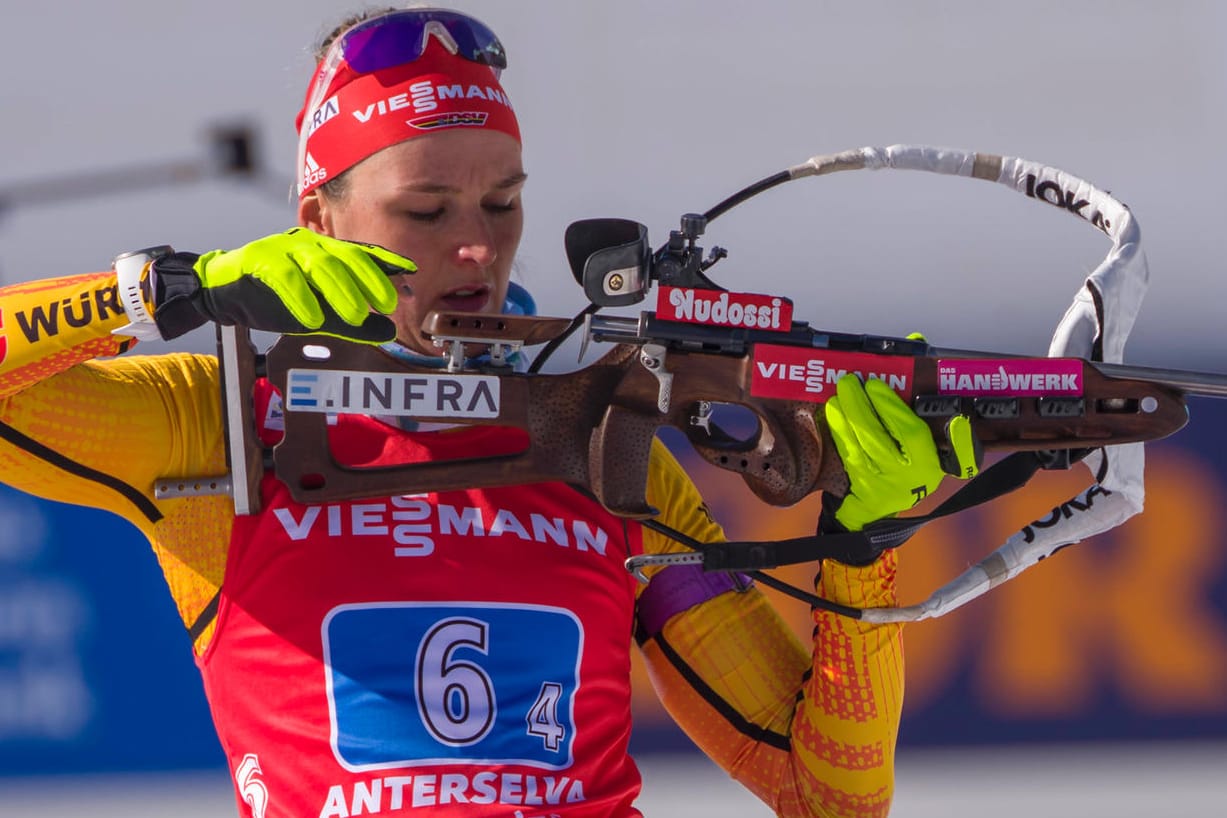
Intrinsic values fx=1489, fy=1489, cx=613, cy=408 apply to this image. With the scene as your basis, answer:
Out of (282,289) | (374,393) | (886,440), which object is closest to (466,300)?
(374,393)

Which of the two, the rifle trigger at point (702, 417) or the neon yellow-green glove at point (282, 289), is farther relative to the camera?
the rifle trigger at point (702, 417)

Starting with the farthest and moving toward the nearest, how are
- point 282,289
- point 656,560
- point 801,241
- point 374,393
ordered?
1. point 801,241
2. point 656,560
3. point 374,393
4. point 282,289

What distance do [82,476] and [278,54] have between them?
142 centimetres

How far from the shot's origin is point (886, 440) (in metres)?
1.37

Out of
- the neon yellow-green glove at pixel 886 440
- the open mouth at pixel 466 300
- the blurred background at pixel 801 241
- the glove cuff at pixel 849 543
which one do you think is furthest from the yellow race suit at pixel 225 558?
the blurred background at pixel 801 241

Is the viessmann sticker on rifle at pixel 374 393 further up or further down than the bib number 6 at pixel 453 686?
further up

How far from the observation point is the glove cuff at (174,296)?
47.9 inches

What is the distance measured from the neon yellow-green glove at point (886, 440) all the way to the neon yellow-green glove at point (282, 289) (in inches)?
17.1

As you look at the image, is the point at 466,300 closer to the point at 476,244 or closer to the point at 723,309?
the point at 476,244

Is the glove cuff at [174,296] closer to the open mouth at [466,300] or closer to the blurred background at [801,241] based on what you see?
the open mouth at [466,300]

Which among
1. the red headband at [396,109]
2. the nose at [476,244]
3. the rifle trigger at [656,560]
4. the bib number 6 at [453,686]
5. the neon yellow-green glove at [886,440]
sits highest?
the red headband at [396,109]

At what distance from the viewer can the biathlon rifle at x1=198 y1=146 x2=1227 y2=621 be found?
1345 millimetres

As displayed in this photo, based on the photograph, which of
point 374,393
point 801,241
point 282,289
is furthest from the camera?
point 801,241

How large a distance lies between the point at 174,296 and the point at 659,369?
17.0 inches
